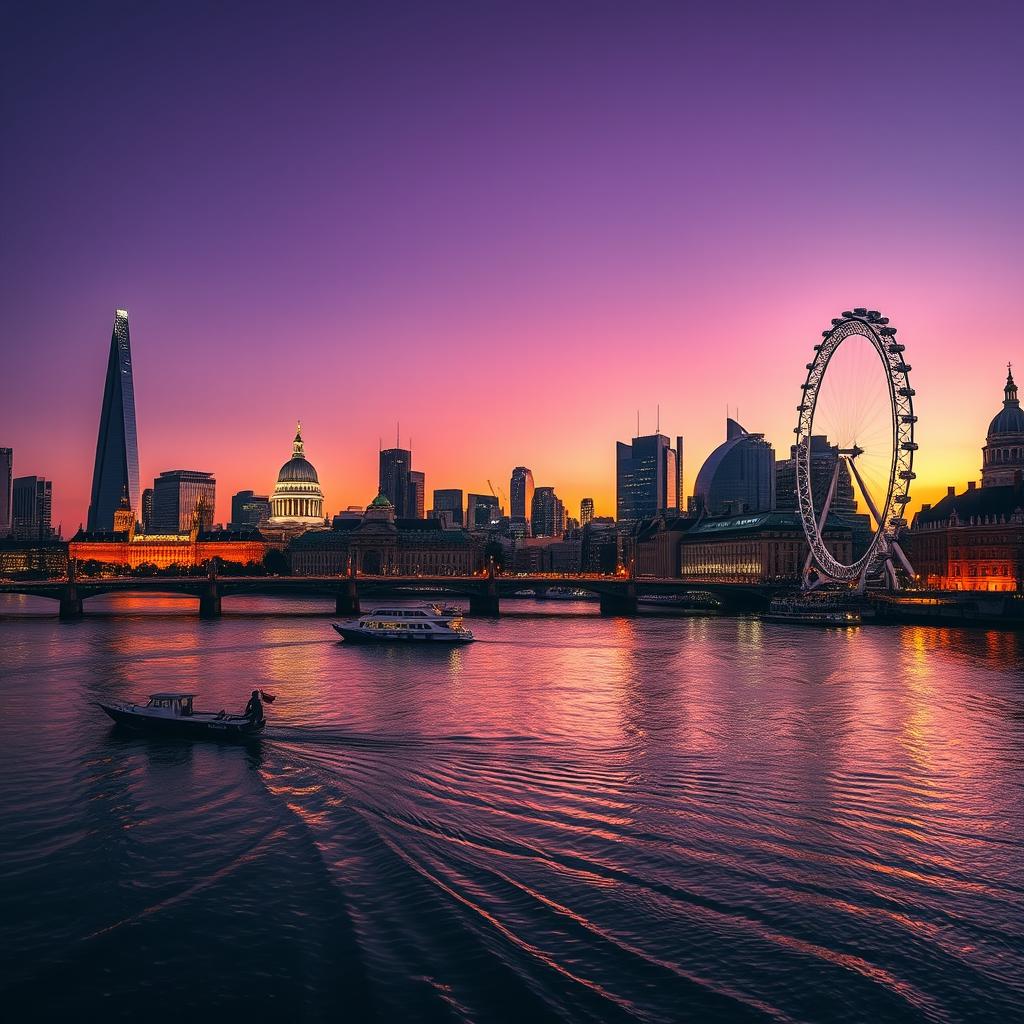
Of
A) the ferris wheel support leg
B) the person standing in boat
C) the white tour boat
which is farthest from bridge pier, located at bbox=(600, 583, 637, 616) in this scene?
the person standing in boat

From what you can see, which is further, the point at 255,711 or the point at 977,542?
the point at 977,542

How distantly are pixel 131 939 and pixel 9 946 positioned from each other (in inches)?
103

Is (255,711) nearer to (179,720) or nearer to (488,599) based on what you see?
(179,720)

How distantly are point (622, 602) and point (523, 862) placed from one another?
130093 millimetres

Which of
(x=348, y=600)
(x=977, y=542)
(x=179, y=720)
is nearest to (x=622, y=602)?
(x=348, y=600)

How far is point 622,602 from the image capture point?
15550 cm

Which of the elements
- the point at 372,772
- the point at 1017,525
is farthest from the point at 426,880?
the point at 1017,525

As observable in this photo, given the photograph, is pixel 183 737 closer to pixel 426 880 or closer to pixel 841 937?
pixel 426 880

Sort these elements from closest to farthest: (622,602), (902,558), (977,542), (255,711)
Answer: (255,711), (902,558), (622,602), (977,542)

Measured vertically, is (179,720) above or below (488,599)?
below

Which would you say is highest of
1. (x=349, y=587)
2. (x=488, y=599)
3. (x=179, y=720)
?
(x=349, y=587)

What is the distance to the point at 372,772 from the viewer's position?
124ft

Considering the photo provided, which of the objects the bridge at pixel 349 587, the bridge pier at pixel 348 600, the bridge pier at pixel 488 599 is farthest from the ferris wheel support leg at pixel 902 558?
the bridge pier at pixel 348 600

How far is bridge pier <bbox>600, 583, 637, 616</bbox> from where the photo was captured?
15088cm
